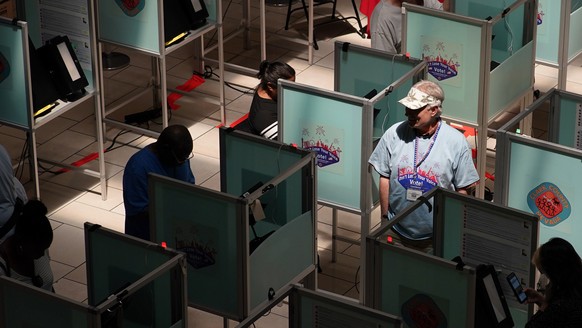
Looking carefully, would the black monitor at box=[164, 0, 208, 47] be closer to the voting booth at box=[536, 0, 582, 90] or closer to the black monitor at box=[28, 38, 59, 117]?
the black monitor at box=[28, 38, 59, 117]

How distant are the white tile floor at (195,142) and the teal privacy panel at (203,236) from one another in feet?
3.74

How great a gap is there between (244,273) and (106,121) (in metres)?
3.74

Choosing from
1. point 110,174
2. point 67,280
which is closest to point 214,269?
point 67,280

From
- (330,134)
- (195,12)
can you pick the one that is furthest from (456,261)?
(195,12)

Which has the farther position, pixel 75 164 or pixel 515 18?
pixel 75 164

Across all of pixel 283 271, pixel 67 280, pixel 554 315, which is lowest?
pixel 67 280

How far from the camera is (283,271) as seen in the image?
6.62 metres

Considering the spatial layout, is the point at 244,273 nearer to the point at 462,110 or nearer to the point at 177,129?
the point at 177,129

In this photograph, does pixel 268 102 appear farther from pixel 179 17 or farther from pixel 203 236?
pixel 179 17

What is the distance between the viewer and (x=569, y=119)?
6.98 meters

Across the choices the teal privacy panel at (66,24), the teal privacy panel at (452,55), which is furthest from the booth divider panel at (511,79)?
the teal privacy panel at (66,24)

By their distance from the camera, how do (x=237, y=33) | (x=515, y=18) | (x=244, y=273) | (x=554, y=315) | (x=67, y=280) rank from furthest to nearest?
(x=237, y=33), (x=515, y=18), (x=67, y=280), (x=244, y=273), (x=554, y=315)

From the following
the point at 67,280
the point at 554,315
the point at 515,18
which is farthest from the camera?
the point at 515,18

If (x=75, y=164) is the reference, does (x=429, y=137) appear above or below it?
above
